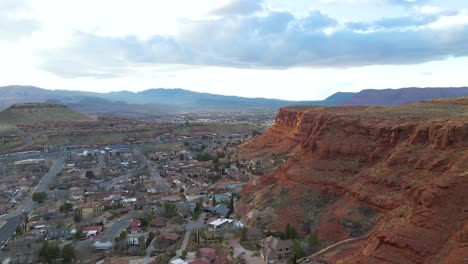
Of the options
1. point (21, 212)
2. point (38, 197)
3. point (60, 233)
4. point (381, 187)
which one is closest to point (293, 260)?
point (381, 187)

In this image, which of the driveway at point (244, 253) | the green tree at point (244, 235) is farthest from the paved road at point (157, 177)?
the green tree at point (244, 235)

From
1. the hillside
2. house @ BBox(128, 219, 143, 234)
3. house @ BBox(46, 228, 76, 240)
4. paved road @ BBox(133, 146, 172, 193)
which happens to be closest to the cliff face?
house @ BBox(128, 219, 143, 234)

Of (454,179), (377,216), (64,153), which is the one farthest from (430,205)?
(64,153)

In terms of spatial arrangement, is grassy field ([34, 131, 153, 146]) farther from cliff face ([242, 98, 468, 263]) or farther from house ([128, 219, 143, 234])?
cliff face ([242, 98, 468, 263])

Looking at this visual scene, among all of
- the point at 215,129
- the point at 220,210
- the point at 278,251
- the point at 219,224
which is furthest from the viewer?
the point at 215,129

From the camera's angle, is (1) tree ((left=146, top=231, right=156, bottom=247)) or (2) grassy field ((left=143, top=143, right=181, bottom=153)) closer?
(1) tree ((left=146, top=231, right=156, bottom=247))

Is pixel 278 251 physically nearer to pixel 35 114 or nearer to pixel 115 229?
pixel 115 229
